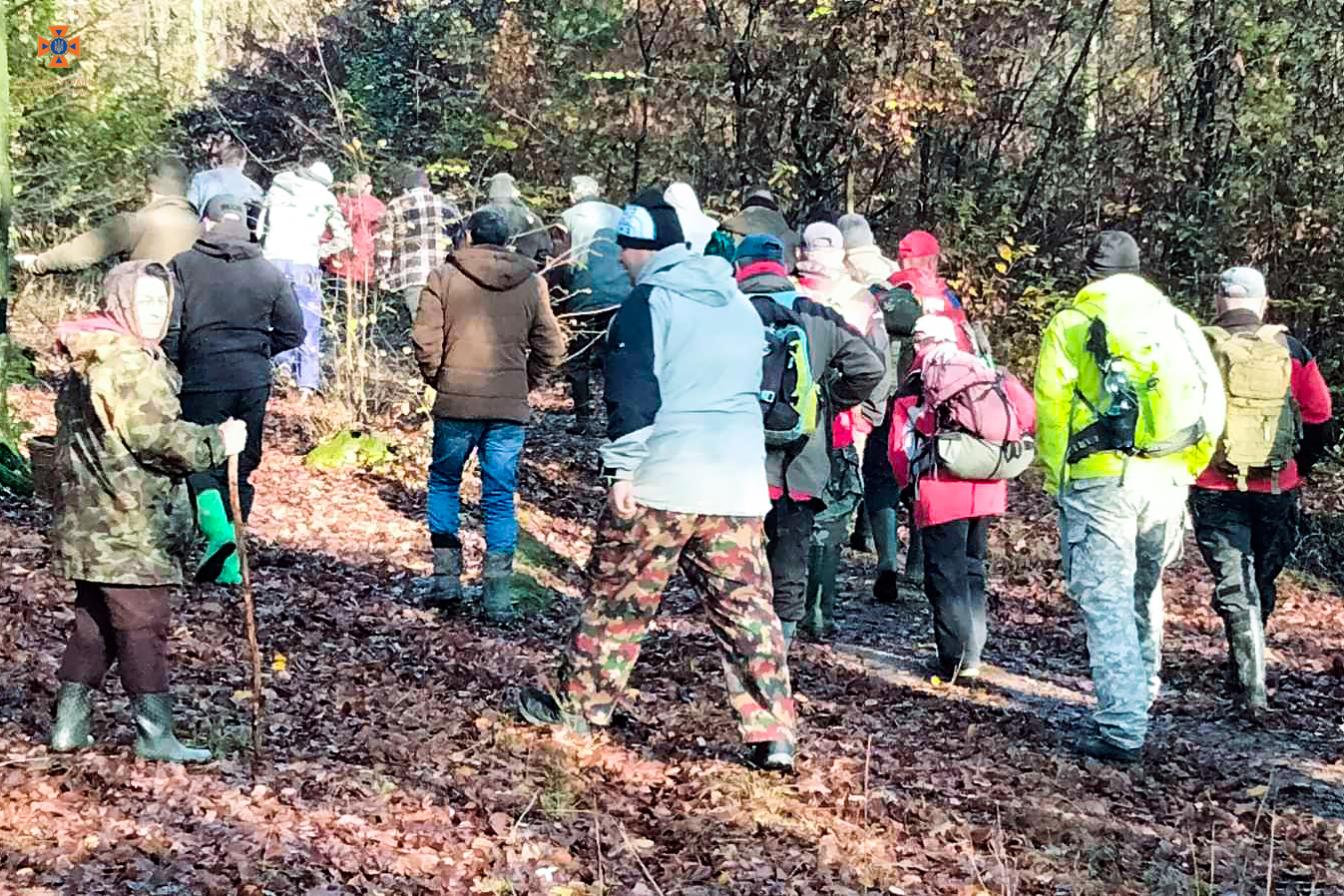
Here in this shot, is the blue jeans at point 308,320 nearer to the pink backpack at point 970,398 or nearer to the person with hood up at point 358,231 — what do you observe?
the person with hood up at point 358,231

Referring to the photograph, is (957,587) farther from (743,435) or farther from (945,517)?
(743,435)

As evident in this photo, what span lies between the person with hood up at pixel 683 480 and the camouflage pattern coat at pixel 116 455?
4.96 ft

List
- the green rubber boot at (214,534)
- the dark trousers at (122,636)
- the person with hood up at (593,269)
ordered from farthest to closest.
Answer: the person with hood up at (593,269)
the green rubber boot at (214,534)
the dark trousers at (122,636)

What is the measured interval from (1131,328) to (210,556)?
13.4 feet

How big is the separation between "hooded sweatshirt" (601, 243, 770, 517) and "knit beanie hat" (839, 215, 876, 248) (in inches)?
176

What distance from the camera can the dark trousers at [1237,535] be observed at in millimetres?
7586

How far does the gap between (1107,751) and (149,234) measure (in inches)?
261

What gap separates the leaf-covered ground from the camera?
4.61 m

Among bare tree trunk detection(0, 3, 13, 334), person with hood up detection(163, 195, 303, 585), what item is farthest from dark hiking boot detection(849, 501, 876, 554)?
bare tree trunk detection(0, 3, 13, 334)

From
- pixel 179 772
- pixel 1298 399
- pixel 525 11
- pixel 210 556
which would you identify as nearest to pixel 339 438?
pixel 210 556

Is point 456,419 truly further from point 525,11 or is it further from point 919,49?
point 525,11

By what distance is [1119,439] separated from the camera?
618 cm

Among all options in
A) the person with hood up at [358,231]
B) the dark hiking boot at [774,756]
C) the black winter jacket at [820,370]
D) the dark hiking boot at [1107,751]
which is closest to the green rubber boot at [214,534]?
the dark hiking boot at [774,756]

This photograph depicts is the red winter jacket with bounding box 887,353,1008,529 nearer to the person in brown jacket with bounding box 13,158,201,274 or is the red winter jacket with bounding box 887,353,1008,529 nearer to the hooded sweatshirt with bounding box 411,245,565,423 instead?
the hooded sweatshirt with bounding box 411,245,565,423
